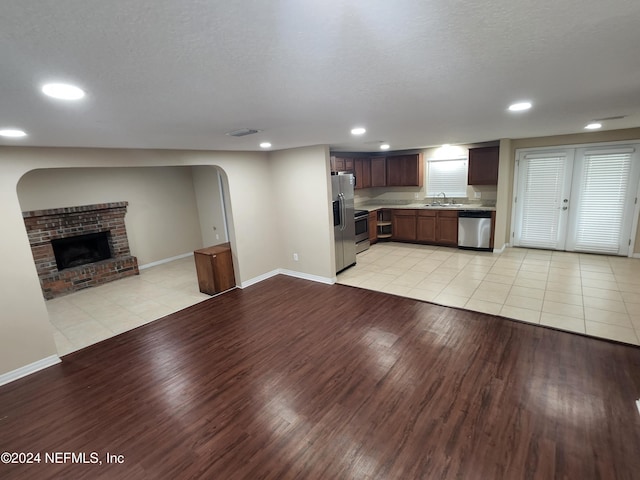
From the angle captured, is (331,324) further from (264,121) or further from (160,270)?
(160,270)

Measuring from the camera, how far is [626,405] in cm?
227

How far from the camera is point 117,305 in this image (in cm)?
458

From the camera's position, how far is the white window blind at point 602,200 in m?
5.19

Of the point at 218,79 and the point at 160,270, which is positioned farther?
the point at 160,270

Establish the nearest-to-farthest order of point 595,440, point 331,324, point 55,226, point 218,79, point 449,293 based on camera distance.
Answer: point 218,79 → point 595,440 → point 331,324 → point 449,293 → point 55,226

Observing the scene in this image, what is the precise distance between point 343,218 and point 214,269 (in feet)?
7.53

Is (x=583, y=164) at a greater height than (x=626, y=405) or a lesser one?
greater

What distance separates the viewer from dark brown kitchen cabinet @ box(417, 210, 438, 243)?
6.82 meters

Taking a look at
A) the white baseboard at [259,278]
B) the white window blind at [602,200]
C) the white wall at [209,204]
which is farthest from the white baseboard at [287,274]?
the white window blind at [602,200]

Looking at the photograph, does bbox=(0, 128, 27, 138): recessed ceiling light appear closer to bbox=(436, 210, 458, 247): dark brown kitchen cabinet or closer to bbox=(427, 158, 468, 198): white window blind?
bbox=(436, 210, 458, 247): dark brown kitchen cabinet

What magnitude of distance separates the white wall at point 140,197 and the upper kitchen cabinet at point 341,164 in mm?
3369

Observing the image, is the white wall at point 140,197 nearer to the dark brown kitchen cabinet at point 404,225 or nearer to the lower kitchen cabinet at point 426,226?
the dark brown kitchen cabinet at point 404,225

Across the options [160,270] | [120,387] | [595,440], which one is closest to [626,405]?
[595,440]

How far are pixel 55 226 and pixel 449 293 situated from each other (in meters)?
6.43
